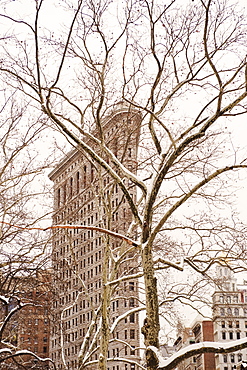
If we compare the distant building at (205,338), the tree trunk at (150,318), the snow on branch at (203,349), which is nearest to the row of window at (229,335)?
the distant building at (205,338)

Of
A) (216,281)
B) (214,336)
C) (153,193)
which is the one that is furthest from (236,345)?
(214,336)

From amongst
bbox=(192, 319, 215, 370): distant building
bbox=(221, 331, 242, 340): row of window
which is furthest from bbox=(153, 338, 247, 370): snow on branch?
bbox=(192, 319, 215, 370): distant building

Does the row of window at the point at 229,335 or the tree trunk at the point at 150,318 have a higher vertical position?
the row of window at the point at 229,335

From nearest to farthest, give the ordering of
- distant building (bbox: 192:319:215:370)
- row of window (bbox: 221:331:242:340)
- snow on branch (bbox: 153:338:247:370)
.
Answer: snow on branch (bbox: 153:338:247:370)
row of window (bbox: 221:331:242:340)
distant building (bbox: 192:319:215:370)

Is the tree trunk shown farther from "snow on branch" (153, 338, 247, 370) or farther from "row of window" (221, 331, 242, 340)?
"row of window" (221, 331, 242, 340)

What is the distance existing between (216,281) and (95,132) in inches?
231

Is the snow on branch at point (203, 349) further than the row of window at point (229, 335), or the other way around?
the row of window at point (229, 335)

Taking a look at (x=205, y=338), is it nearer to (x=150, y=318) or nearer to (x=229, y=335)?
(x=229, y=335)

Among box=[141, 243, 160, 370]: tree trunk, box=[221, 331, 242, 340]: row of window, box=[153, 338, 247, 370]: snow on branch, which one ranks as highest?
box=[221, 331, 242, 340]: row of window

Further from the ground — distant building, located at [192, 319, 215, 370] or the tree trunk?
distant building, located at [192, 319, 215, 370]

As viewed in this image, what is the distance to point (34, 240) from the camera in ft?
52.9

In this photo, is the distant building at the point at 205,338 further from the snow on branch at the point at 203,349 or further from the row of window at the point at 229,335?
the snow on branch at the point at 203,349

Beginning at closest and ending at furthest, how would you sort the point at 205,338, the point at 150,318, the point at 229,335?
the point at 150,318, the point at 229,335, the point at 205,338

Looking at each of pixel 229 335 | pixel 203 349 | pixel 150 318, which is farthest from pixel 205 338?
pixel 203 349
